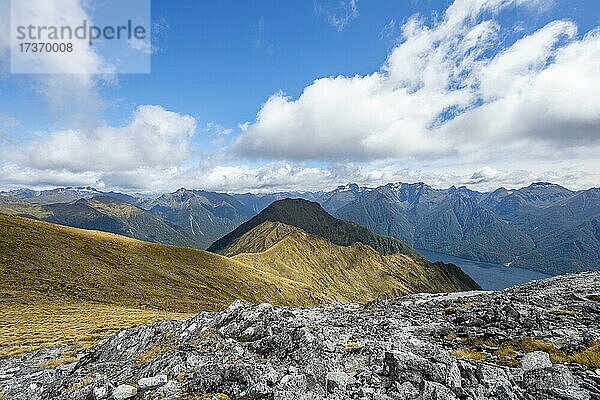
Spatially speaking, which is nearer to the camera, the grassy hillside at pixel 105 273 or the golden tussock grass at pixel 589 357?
the golden tussock grass at pixel 589 357

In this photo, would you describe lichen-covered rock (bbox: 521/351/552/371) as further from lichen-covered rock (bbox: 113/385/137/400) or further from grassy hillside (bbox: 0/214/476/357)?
grassy hillside (bbox: 0/214/476/357)

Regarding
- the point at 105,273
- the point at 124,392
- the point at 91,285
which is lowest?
the point at 91,285

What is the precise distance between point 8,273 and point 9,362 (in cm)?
3946

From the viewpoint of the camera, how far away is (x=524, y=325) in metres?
16.2

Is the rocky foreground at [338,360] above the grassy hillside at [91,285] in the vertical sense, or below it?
above

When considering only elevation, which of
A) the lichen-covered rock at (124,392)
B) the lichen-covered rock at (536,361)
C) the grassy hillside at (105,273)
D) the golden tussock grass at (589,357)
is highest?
the golden tussock grass at (589,357)

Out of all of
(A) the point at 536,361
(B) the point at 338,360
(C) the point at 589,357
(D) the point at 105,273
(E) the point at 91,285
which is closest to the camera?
(C) the point at 589,357

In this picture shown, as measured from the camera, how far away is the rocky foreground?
10.5 m

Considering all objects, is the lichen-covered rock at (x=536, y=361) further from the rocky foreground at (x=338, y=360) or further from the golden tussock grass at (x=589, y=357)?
the golden tussock grass at (x=589, y=357)

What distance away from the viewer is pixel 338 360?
12984mm

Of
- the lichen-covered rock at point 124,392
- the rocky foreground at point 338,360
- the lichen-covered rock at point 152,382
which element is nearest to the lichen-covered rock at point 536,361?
the rocky foreground at point 338,360

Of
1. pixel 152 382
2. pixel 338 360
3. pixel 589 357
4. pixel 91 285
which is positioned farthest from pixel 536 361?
pixel 91 285

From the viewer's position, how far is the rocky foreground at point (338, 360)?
34.4 feet

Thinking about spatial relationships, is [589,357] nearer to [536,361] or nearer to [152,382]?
[536,361]
